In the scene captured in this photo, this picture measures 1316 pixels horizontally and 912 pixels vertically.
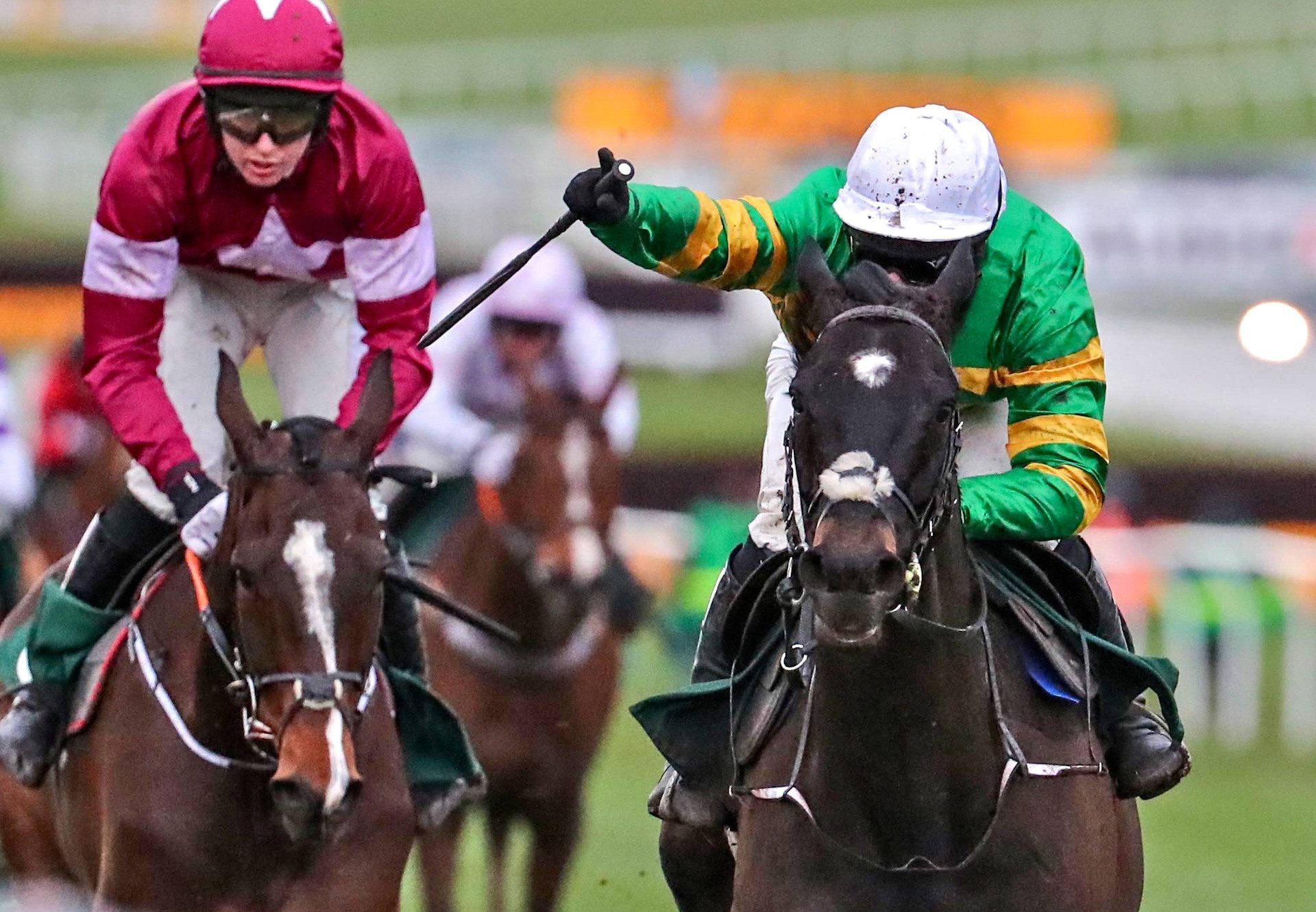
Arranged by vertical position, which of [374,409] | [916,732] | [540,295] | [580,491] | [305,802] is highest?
[374,409]

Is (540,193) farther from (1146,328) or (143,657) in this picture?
(143,657)

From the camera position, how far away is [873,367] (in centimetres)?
477

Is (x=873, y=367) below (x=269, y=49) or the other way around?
below

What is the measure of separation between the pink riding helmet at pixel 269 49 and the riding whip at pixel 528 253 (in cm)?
63

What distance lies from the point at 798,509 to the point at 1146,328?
19.8 metres

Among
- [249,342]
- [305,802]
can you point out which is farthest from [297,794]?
[249,342]

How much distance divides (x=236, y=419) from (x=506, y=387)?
14.6ft

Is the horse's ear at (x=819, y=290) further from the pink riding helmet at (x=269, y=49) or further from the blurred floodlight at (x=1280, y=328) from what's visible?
the blurred floodlight at (x=1280, y=328)

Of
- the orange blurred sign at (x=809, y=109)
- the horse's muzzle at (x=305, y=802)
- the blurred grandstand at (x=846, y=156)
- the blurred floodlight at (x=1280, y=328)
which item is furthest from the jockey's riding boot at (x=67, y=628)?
the orange blurred sign at (x=809, y=109)

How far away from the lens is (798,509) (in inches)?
190

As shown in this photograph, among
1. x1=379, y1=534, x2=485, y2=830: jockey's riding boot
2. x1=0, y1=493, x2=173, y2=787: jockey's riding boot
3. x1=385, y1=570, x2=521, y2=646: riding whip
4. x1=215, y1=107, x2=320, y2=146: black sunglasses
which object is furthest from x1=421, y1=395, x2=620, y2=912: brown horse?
→ x1=215, y1=107, x2=320, y2=146: black sunglasses

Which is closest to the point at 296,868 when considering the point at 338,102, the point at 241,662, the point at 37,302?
the point at 241,662

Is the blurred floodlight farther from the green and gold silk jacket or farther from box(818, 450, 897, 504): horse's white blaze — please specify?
box(818, 450, 897, 504): horse's white blaze

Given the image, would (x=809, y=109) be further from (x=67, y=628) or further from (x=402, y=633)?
(x=67, y=628)
